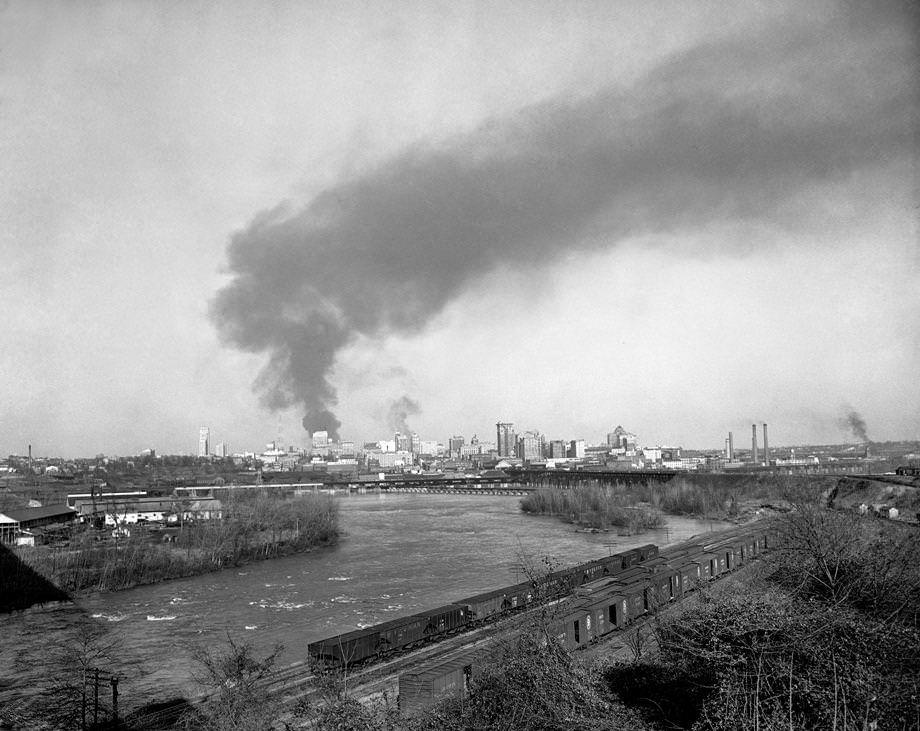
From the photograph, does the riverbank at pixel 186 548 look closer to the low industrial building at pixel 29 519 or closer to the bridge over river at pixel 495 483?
the low industrial building at pixel 29 519

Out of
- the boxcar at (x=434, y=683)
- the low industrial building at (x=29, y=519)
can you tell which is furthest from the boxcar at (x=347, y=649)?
the low industrial building at (x=29, y=519)

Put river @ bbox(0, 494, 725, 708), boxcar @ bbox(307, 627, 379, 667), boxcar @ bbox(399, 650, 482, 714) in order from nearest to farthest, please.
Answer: boxcar @ bbox(399, 650, 482, 714)
boxcar @ bbox(307, 627, 379, 667)
river @ bbox(0, 494, 725, 708)

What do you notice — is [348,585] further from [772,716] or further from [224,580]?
[772,716]

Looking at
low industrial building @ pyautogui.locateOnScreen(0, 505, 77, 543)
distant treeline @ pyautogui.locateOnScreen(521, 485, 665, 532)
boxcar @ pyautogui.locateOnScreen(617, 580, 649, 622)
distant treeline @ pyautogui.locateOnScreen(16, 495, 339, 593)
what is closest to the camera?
boxcar @ pyautogui.locateOnScreen(617, 580, 649, 622)

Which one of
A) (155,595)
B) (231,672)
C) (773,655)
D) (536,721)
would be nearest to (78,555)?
(155,595)

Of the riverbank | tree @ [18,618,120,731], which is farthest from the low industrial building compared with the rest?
tree @ [18,618,120,731]

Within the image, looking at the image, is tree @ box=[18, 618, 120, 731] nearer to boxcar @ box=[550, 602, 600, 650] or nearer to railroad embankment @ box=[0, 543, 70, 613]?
railroad embankment @ box=[0, 543, 70, 613]
